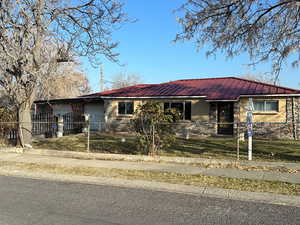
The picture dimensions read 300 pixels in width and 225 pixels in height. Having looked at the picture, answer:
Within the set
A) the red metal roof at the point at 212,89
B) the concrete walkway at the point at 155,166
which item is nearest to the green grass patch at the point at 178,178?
the concrete walkway at the point at 155,166

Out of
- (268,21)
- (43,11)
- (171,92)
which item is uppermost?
(43,11)

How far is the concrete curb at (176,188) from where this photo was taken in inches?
221

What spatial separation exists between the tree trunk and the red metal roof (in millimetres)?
8322

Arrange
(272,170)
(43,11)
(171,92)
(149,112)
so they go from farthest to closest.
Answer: (171,92) → (43,11) → (149,112) → (272,170)

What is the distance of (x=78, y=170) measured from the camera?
8547mm

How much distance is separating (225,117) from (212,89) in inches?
97.9

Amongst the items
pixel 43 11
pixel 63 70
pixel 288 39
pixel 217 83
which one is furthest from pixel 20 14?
pixel 63 70

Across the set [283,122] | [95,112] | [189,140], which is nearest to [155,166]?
[189,140]

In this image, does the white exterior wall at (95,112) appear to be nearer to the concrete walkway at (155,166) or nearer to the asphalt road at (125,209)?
the concrete walkway at (155,166)

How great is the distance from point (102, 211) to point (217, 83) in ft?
60.2

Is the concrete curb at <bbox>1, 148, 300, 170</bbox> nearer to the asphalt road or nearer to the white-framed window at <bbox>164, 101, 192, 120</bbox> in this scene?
the asphalt road

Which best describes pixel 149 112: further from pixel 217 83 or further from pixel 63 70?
pixel 63 70

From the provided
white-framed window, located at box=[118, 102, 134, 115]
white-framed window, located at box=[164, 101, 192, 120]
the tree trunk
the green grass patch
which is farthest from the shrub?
white-framed window, located at box=[118, 102, 134, 115]

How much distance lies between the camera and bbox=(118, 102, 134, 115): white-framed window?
807 inches
